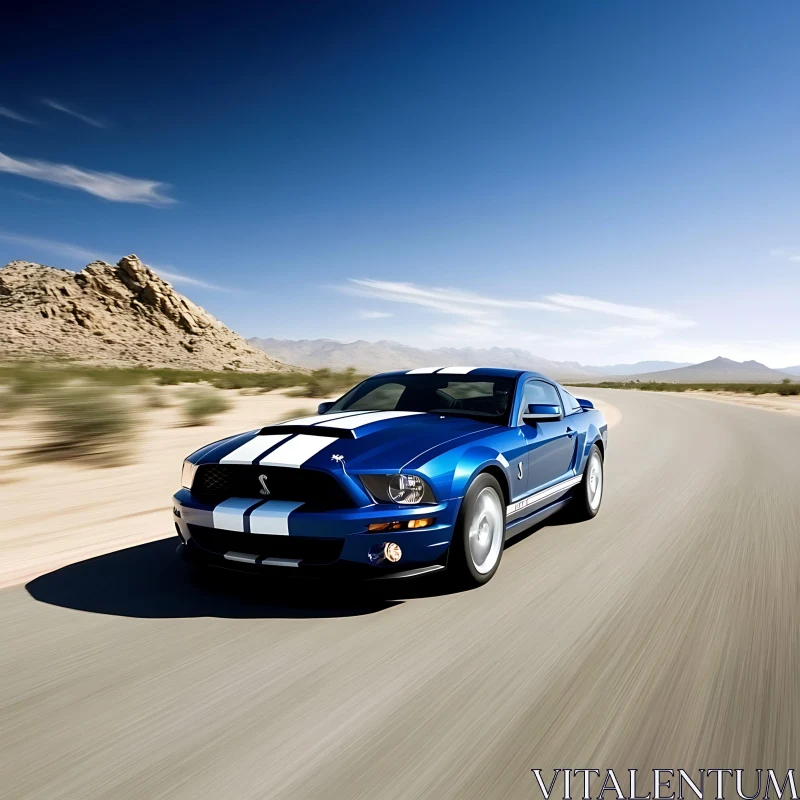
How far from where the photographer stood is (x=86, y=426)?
9984 mm

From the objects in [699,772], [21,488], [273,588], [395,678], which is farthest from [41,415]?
[699,772]

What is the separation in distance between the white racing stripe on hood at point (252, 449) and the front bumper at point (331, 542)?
28 centimetres

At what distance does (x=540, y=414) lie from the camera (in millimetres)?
5168

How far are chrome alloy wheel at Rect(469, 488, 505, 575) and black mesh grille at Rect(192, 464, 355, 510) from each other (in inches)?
35.6

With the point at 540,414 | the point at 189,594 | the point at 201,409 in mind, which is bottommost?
the point at 189,594

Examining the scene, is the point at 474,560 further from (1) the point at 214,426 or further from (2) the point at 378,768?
(1) the point at 214,426

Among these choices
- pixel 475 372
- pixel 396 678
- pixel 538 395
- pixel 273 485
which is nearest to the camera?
pixel 396 678

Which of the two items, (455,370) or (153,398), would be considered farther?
(153,398)

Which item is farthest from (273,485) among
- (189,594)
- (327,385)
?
(327,385)

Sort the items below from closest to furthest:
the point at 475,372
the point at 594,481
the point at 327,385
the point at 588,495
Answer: the point at 475,372 < the point at 588,495 < the point at 594,481 < the point at 327,385

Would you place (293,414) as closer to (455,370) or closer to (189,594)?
(455,370)

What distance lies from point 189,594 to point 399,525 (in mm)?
1392

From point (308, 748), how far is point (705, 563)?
3548mm

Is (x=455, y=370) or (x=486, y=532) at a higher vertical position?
(x=455, y=370)
